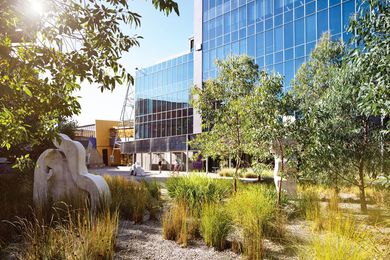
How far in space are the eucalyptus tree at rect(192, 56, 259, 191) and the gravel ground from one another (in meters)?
5.95

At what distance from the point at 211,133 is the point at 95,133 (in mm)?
45702

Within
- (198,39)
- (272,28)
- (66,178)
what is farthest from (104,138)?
(66,178)

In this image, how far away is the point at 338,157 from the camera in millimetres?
9156

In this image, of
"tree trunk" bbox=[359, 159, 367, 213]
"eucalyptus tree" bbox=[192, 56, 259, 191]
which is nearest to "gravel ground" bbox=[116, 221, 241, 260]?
"tree trunk" bbox=[359, 159, 367, 213]

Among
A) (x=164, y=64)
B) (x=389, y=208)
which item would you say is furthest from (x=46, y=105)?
(x=164, y=64)

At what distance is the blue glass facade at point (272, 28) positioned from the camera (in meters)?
26.0

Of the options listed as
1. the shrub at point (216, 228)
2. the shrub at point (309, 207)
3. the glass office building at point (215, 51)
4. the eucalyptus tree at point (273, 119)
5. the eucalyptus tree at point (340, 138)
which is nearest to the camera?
the shrub at point (216, 228)

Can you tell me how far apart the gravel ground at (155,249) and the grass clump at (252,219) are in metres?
0.33

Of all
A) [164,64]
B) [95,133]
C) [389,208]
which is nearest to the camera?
[389,208]

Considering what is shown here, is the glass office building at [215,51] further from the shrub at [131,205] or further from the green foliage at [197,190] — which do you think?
the shrub at [131,205]

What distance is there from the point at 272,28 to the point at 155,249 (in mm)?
28047

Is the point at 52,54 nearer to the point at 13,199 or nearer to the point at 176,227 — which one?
the point at 176,227

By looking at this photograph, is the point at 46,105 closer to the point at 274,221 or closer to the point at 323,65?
the point at 274,221

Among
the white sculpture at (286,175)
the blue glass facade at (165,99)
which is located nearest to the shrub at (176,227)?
the white sculpture at (286,175)
